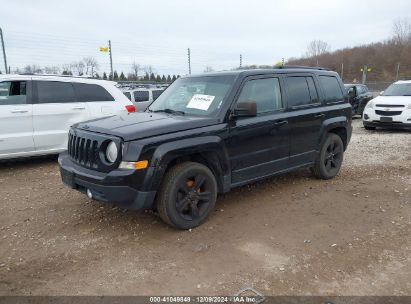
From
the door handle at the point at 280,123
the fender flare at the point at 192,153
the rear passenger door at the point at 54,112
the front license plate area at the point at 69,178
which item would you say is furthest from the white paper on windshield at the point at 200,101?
the rear passenger door at the point at 54,112

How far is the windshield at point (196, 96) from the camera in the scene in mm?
4609

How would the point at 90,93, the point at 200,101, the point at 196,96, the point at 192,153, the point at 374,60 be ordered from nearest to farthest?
the point at 192,153 < the point at 200,101 < the point at 196,96 < the point at 90,93 < the point at 374,60

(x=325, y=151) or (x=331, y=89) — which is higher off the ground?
(x=331, y=89)

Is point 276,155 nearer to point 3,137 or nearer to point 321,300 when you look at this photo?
point 321,300

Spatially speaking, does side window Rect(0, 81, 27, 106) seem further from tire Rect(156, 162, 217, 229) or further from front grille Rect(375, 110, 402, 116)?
front grille Rect(375, 110, 402, 116)

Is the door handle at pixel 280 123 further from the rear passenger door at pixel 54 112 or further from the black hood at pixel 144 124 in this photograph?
the rear passenger door at pixel 54 112

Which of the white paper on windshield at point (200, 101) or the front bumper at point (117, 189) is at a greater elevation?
the white paper on windshield at point (200, 101)

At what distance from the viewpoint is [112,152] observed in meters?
3.88

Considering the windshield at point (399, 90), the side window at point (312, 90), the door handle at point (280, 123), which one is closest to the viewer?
the door handle at point (280, 123)

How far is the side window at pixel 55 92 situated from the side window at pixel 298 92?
14.3 ft

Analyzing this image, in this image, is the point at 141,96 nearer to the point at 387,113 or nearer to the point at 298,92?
the point at 387,113

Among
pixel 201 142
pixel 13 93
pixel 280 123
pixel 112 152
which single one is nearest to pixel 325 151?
pixel 280 123

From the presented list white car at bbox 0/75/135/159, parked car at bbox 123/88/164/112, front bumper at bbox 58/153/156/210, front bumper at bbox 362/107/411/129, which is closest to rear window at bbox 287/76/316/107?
front bumper at bbox 58/153/156/210

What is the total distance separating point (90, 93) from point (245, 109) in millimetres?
4368
